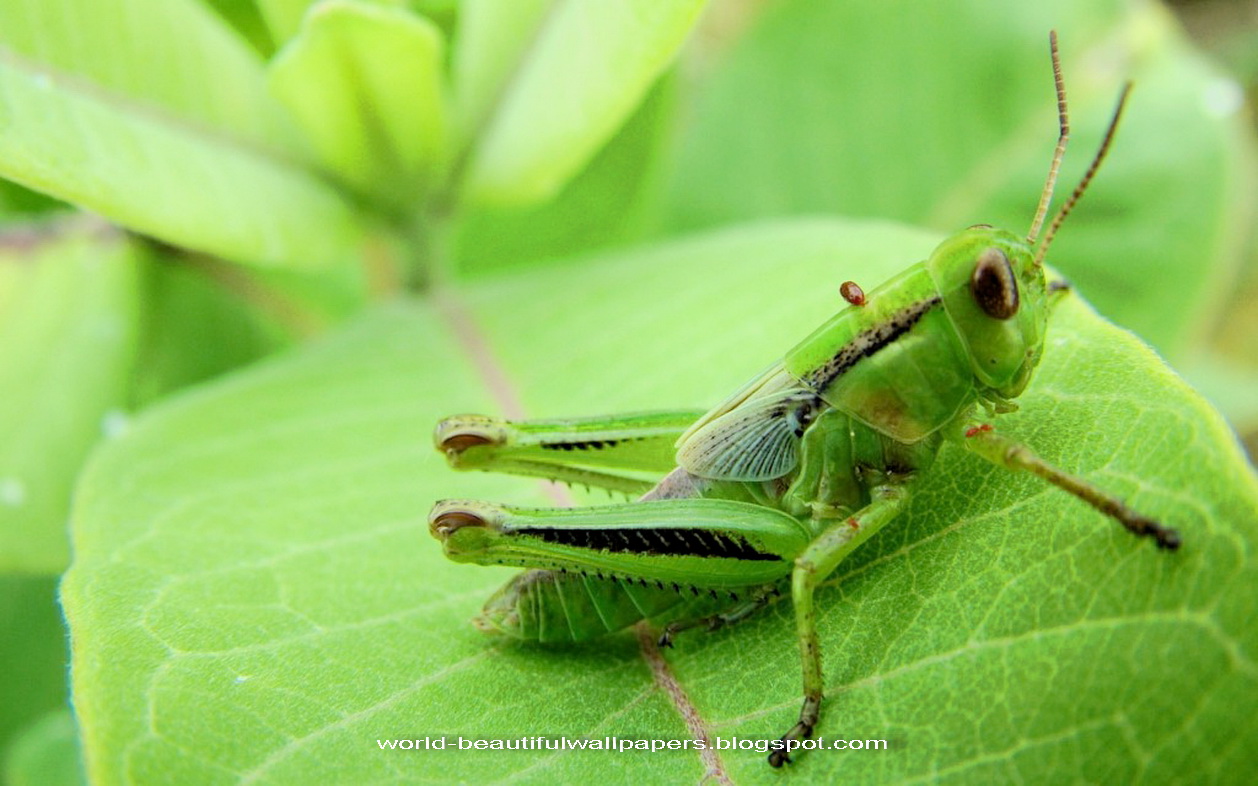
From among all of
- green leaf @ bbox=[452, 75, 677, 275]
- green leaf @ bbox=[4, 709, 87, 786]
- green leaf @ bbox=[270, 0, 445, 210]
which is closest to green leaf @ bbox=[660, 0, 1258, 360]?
green leaf @ bbox=[452, 75, 677, 275]

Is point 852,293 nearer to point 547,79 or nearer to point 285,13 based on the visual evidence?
point 547,79

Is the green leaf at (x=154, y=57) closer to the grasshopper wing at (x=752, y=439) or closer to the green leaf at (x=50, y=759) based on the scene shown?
the grasshopper wing at (x=752, y=439)

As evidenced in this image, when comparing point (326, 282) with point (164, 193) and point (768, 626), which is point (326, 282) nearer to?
point (164, 193)

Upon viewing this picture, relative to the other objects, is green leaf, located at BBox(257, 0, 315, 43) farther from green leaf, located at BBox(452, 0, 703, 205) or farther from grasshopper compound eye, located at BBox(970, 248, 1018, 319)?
grasshopper compound eye, located at BBox(970, 248, 1018, 319)

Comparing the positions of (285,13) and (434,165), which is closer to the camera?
(285,13)

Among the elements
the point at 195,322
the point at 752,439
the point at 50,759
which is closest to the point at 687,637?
the point at 752,439
